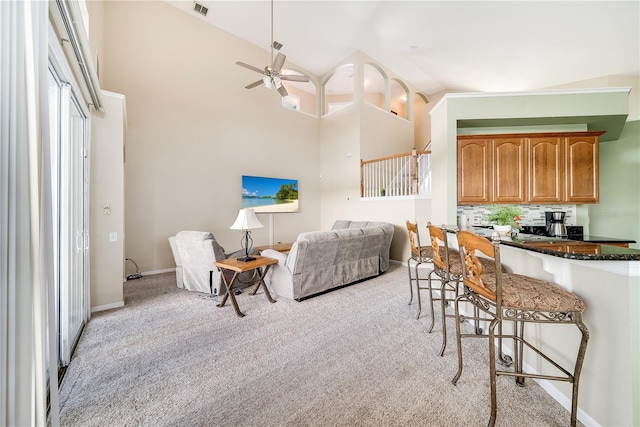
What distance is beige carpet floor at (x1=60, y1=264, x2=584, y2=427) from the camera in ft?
4.98

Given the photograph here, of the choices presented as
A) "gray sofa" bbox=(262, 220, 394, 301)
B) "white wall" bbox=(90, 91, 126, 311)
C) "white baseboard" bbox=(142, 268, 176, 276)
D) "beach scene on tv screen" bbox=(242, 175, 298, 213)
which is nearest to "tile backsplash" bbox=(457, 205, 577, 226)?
"gray sofa" bbox=(262, 220, 394, 301)

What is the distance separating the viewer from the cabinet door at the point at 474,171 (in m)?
3.43

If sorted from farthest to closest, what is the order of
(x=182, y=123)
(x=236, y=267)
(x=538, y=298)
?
1. (x=182, y=123)
2. (x=236, y=267)
3. (x=538, y=298)

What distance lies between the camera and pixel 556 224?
11.1 ft

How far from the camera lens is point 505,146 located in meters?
3.42

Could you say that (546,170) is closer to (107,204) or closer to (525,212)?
(525,212)

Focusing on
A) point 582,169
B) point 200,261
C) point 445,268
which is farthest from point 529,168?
point 200,261

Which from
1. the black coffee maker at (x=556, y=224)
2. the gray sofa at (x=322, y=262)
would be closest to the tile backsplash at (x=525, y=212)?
the black coffee maker at (x=556, y=224)

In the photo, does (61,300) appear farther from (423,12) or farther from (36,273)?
(423,12)

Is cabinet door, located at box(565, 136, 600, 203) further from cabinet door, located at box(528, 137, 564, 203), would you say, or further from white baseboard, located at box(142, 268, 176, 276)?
white baseboard, located at box(142, 268, 176, 276)

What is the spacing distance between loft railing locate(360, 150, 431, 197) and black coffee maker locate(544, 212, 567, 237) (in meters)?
1.89

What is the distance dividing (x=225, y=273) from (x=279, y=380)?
181cm

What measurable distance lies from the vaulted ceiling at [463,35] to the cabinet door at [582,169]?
5.62ft

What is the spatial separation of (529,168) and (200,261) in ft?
15.3
